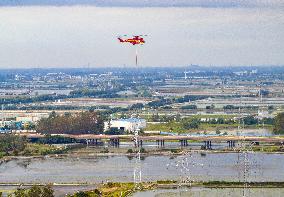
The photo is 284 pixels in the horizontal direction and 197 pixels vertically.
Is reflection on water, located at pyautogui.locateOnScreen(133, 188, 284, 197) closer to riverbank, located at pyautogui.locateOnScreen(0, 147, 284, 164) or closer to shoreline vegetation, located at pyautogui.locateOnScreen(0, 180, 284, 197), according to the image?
shoreline vegetation, located at pyautogui.locateOnScreen(0, 180, 284, 197)

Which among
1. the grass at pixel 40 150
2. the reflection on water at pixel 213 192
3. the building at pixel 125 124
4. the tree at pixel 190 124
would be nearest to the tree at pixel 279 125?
the tree at pixel 190 124

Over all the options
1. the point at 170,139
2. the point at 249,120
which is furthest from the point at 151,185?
the point at 249,120

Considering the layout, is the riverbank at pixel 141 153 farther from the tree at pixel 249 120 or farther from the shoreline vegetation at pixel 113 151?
the tree at pixel 249 120

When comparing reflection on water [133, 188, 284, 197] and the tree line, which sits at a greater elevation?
the tree line

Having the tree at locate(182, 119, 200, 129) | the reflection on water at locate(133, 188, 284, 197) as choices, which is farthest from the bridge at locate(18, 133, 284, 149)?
the reflection on water at locate(133, 188, 284, 197)

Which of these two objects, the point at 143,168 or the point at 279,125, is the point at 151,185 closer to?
the point at 143,168

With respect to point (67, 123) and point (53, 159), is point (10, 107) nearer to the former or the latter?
point (67, 123)

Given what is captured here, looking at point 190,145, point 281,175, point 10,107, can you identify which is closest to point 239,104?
point 10,107
